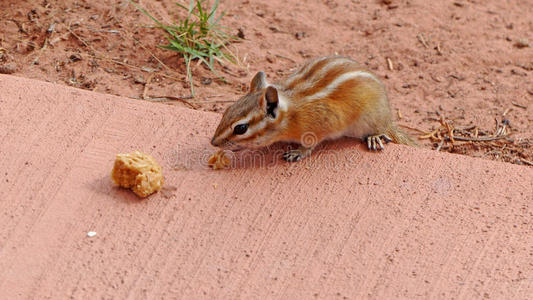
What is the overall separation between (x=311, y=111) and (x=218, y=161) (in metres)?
0.73

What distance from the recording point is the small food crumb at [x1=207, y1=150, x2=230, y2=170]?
144 inches

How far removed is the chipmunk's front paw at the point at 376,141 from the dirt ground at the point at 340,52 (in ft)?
3.41

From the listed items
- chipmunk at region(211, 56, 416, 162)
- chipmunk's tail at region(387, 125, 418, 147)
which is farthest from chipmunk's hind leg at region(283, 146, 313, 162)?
chipmunk's tail at region(387, 125, 418, 147)

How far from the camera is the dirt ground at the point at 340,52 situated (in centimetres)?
517

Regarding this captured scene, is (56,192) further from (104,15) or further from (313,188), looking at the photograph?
(104,15)

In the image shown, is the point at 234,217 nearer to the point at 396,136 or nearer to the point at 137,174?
the point at 137,174

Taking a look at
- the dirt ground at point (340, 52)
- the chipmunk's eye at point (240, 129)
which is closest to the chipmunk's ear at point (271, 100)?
the chipmunk's eye at point (240, 129)

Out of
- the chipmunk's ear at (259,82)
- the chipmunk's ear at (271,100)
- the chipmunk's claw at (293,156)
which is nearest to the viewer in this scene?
the chipmunk's ear at (271,100)

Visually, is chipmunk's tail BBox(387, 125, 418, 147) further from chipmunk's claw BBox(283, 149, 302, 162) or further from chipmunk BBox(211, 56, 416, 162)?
chipmunk's claw BBox(283, 149, 302, 162)

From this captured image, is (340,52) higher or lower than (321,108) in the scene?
lower

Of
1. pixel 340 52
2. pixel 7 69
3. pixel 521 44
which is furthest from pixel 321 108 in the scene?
pixel 521 44

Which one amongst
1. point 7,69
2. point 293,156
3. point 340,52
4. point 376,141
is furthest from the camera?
point 340,52

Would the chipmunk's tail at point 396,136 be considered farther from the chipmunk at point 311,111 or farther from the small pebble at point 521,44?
the small pebble at point 521,44

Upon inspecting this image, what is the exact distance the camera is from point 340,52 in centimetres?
610
